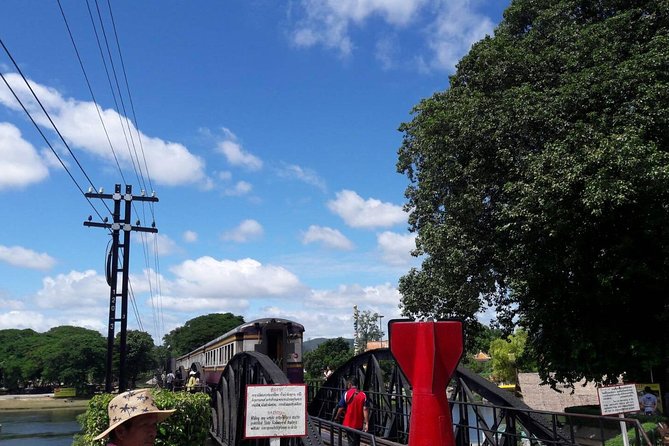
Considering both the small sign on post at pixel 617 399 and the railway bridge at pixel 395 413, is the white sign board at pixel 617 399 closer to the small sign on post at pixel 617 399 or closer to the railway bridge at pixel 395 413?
the small sign on post at pixel 617 399

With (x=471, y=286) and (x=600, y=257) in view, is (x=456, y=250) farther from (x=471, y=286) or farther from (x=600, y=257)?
(x=600, y=257)

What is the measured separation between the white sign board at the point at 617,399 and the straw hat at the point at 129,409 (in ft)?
27.1

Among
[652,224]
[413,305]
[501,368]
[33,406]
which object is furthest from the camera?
[33,406]

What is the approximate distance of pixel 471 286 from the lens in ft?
60.4

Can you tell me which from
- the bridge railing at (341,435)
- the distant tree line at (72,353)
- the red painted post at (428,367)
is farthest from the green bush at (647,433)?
the distant tree line at (72,353)

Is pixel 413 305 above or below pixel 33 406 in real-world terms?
above

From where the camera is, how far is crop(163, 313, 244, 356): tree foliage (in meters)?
102

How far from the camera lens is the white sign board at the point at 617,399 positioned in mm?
9305

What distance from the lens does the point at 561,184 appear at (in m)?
13.1

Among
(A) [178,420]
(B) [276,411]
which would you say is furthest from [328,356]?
(B) [276,411]

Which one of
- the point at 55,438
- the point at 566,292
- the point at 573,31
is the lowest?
the point at 55,438

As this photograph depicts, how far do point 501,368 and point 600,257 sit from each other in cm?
4437

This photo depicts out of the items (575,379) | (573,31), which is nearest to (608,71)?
(573,31)

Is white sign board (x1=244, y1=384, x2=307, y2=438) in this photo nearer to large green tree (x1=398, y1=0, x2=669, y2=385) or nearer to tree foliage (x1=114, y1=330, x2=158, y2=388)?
large green tree (x1=398, y1=0, x2=669, y2=385)
